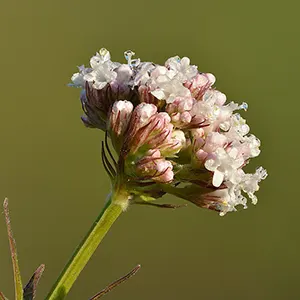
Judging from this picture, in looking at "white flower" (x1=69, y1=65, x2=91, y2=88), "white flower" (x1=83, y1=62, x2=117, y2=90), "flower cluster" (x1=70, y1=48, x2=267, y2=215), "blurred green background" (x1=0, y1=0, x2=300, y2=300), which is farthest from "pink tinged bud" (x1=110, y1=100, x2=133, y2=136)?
"blurred green background" (x1=0, y1=0, x2=300, y2=300)

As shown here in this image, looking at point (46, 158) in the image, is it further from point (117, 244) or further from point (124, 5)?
point (124, 5)

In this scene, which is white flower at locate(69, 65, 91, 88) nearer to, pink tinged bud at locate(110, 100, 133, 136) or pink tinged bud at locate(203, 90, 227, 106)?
pink tinged bud at locate(110, 100, 133, 136)

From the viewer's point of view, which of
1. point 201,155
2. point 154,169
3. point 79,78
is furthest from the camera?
point 79,78

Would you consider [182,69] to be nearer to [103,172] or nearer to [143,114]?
[143,114]

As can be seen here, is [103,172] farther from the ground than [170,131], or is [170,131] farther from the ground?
[170,131]

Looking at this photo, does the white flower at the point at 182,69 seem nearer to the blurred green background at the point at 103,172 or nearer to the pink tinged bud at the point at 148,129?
the pink tinged bud at the point at 148,129

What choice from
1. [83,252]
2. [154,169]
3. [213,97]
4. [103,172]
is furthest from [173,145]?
[103,172]

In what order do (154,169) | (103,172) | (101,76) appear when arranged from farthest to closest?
(103,172)
(101,76)
(154,169)

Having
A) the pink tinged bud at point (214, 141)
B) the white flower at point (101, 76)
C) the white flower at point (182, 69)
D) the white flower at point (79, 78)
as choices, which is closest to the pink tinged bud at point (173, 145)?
the pink tinged bud at point (214, 141)
